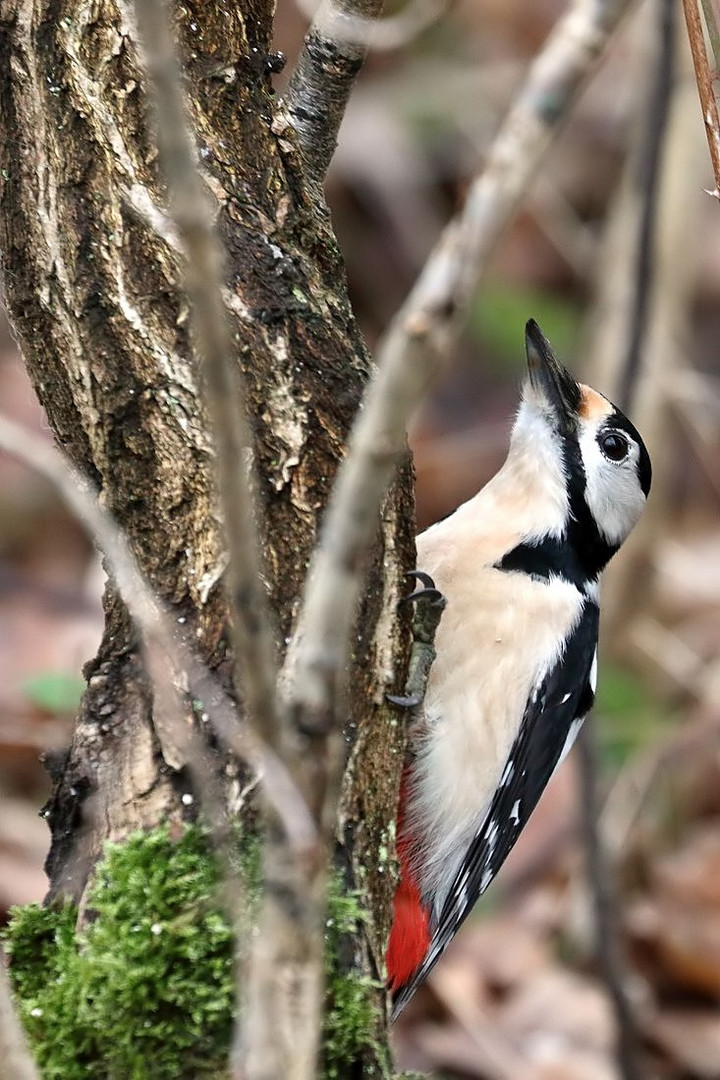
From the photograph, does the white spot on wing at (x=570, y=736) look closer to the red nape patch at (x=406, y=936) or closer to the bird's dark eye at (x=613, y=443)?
the red nape patch at (x=406, y=936)

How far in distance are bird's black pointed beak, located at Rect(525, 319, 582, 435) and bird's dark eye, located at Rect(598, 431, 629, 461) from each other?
8 cm

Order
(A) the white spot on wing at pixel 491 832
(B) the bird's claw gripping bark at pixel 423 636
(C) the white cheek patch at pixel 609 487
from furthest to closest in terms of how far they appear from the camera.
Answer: (C) the white cheek patch at pixel 609 487
(A) the white spot on wing at pixel 491 832
(B) the bird's claw gripping bark at pixel 423 636

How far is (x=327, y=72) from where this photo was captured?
8.34 ft

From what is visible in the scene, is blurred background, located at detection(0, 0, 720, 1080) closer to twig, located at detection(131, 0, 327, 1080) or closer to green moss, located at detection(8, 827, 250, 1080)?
green moss, located at detection(8, 827, 250, 1080)

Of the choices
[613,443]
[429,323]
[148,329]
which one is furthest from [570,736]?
[429,323]

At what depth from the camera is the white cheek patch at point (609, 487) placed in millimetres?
3598

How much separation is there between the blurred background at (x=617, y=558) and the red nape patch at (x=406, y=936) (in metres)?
1.01

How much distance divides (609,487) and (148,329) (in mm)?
1778

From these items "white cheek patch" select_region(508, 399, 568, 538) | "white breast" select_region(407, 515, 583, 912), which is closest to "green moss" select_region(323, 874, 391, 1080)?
"white breast" select_region(407, 515, 583, 912)

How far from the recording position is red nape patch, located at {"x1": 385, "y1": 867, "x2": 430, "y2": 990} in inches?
122

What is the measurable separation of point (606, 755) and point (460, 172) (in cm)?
424

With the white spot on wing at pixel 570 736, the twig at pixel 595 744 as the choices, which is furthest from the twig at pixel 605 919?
the white spot on wing at pixel 570 736

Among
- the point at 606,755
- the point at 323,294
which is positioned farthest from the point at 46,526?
the point at 323,294

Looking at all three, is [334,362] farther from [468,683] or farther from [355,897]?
[468,683]
